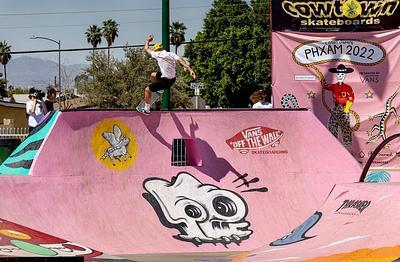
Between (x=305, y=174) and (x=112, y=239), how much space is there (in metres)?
2.85

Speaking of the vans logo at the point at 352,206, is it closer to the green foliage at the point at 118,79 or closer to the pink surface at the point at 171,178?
the pink surface at the point at 171,178

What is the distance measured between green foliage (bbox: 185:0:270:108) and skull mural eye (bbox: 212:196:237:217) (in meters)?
50.5

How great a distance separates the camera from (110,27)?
89750 mm

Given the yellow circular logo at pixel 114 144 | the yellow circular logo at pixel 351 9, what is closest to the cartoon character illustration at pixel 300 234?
the yellow circular logo at pixel 114 144

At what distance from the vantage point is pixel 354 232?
540cm

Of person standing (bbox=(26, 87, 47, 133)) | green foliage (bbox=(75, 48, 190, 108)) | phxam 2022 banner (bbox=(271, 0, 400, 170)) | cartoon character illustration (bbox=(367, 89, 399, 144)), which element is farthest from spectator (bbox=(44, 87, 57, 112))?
green foliage (bbox=(75, 48, 190, 108))

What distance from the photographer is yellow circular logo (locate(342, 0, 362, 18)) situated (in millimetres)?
11414

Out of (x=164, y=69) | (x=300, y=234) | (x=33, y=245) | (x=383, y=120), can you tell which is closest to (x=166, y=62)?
(x=164, y=69)

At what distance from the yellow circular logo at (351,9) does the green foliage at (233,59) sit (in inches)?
1831

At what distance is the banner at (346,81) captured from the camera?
11.3 meters

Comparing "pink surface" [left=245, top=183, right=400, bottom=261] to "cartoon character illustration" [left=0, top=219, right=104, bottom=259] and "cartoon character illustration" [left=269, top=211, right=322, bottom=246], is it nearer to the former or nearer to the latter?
"cartoon character illustration" [left=269, top=211, right=322, bottom=246]

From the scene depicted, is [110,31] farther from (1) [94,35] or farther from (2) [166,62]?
(2) [166,62]

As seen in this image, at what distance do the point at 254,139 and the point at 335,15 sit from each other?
13.6 ft

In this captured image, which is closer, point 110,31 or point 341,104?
point 341,104
